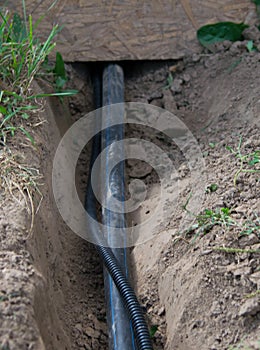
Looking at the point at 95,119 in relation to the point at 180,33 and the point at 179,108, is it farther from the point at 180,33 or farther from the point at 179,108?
the point at 180,33

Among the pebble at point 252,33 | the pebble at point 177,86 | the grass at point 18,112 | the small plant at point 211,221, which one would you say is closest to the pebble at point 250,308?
the small plant at point 211,221

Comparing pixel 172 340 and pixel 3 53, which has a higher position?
pixel 3 53

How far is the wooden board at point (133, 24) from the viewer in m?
3.35

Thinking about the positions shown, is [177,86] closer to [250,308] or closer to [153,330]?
[153,330]

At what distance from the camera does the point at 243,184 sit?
243 cm

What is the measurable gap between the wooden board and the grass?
1.45 ft

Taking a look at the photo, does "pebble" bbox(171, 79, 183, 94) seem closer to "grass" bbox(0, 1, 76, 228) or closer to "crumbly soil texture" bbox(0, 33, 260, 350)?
"crumbly soil texture" bbox(0, 33, 260, 350)

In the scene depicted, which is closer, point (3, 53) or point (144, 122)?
point (3, 53)

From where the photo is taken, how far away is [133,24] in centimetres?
341

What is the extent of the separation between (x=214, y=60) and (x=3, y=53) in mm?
1301

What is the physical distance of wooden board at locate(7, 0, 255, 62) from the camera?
11.0 ft

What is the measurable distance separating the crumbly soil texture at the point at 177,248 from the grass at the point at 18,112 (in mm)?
61

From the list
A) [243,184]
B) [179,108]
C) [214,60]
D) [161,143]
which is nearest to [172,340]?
[243,184]

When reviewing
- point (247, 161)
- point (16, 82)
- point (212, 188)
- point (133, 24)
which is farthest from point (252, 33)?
point (16, 82)
